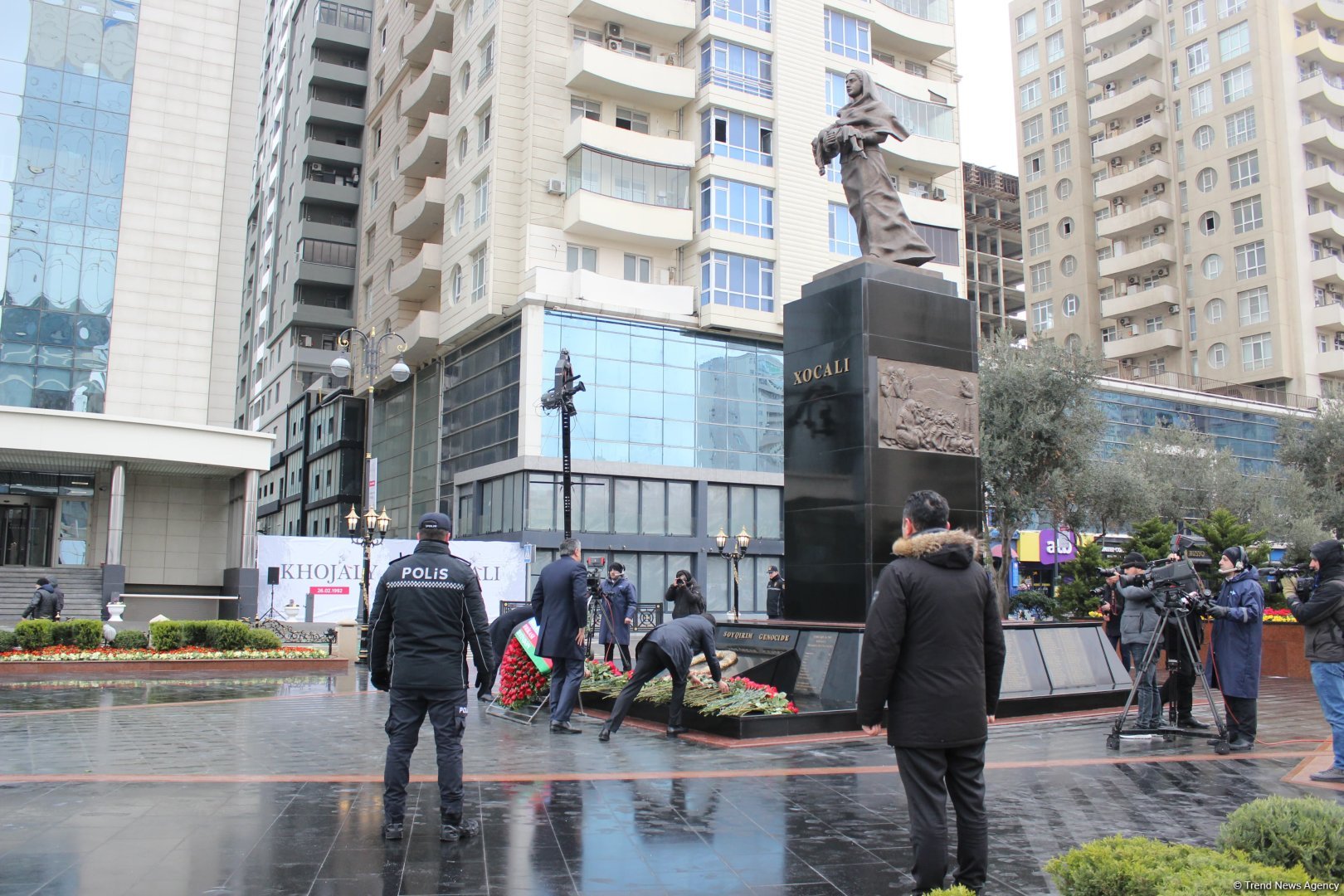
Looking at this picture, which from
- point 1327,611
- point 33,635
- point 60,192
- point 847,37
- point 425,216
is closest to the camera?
point 1327,611

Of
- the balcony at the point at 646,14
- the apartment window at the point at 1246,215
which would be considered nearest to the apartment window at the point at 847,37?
the balcony at the point at 646,14

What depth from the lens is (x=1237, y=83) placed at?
61062mm

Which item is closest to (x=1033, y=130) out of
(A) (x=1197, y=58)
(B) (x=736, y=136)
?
(A) (x=1197, y=58)

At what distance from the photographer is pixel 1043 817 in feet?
22.7

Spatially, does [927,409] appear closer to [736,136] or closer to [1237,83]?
[736,136]

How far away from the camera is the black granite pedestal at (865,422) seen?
39.9 ft

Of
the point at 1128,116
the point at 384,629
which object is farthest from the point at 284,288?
the point at 384,629

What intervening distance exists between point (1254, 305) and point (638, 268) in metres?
39.7

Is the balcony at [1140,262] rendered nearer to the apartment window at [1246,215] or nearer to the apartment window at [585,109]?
the apartment window at [1246,215]

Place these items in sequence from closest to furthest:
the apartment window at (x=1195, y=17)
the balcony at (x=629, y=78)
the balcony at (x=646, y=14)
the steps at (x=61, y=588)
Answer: the steps at (x=61, y=588)
the balcony at (x=629, y=78)
the balcony at (x=646, y=14)
the apartment window at (x=1195, y=17)

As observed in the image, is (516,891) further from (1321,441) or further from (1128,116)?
(1128,116)

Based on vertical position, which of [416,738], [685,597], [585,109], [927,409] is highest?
[585,109]

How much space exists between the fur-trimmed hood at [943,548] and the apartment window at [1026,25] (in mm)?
76831

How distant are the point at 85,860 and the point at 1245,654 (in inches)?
371
